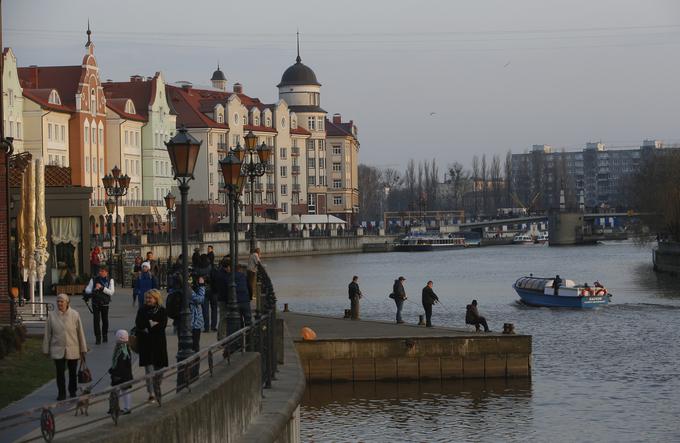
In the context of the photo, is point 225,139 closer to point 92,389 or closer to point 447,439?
point 447,439

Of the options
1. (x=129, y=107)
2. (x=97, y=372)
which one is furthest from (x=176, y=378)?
(x=129, y=107)

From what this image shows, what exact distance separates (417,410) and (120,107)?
9534cm

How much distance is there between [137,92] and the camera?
134 m

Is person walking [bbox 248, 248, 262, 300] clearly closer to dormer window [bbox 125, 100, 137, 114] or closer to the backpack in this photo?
the backpack

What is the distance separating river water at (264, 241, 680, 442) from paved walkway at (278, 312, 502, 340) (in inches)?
75.5

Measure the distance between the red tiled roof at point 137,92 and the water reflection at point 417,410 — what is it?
318 ft

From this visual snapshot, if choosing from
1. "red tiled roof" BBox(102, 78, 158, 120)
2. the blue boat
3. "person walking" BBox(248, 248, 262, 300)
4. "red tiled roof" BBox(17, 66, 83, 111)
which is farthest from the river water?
"red tiled roof" BBox(102, 78, 158, 120)

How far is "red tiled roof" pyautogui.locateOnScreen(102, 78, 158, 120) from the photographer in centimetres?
13200

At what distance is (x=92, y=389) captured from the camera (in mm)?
20109

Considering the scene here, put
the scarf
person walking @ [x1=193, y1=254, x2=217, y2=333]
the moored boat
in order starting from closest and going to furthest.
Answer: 1. the scarf
2. person walking @ [x1=193, y1=254, x2=217, y2=333]
3. the moored boat

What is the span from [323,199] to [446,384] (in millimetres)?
142835

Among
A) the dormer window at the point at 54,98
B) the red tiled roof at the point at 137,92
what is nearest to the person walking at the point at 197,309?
the dormer window at the point at 54,98

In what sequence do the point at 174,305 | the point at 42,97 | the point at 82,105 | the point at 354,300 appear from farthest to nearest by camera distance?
the point at 82,105 → the point at 42,97 → the point at 354,300 → the point at 174,305

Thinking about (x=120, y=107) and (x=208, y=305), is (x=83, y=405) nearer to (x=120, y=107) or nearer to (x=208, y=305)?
(x=208, y=305)
